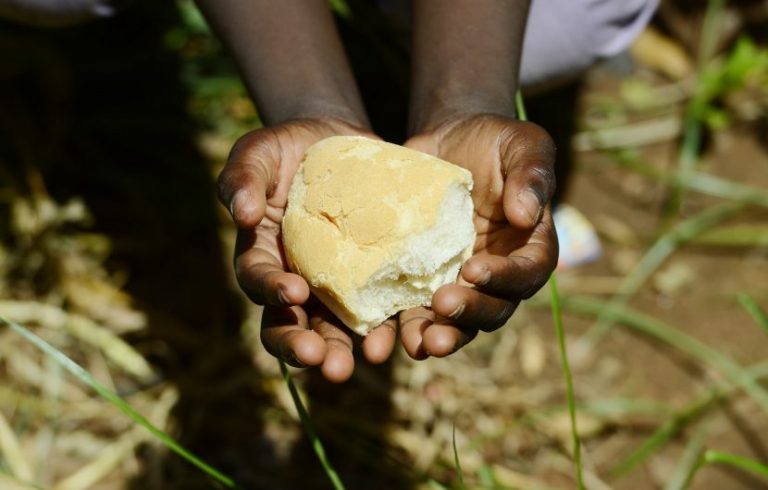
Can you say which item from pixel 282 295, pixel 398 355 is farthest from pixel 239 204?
pixel 398 355

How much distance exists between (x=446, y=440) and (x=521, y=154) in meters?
0.92

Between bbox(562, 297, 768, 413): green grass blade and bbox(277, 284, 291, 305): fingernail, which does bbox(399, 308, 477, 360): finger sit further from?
bbox(562, 297, 768, 413): green grass blade

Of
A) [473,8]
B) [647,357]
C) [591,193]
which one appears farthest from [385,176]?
[591,193]

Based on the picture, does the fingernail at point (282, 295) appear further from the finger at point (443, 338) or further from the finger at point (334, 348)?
the finger at point (443, 338)

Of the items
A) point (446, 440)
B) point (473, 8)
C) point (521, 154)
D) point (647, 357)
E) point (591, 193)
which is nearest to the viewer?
point (521, 154)

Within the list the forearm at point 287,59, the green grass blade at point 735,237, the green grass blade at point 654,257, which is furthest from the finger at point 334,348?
the green grass blade at point 735,237

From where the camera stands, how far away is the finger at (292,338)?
136 cm

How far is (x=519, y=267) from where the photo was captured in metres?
1.38

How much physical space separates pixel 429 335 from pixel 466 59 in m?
0.70

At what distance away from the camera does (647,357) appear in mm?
2346

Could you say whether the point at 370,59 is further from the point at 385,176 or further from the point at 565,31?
A: the point at 385,176

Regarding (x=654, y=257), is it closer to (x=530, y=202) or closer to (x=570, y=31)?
(x=570, y=31)

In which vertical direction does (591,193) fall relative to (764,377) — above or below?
above

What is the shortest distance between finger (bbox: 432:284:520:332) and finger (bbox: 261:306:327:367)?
0.69 ft
